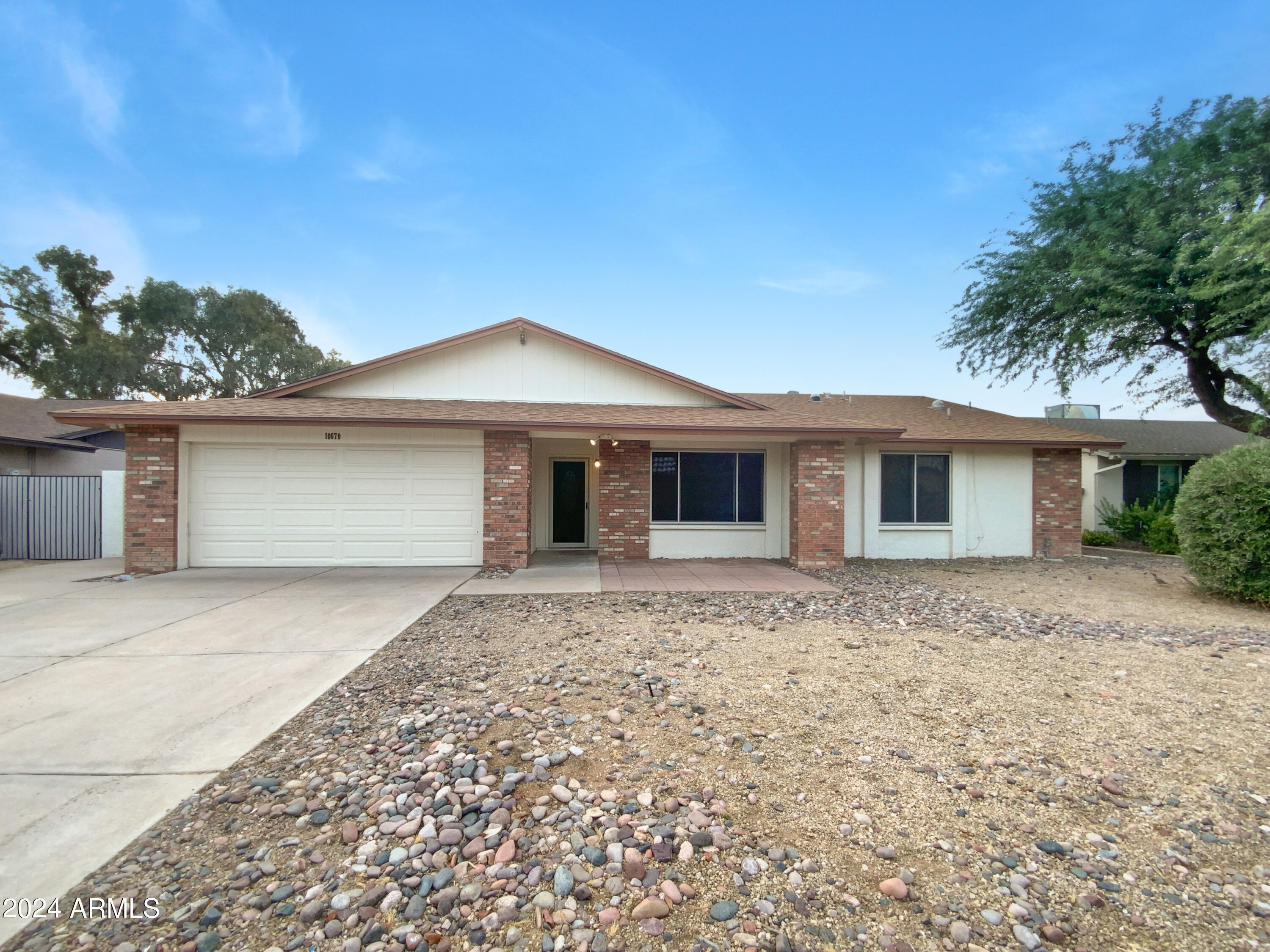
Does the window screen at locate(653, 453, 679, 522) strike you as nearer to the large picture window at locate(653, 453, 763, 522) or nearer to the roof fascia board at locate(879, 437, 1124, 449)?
the large picture window at locate(653, 453, 763, 522)

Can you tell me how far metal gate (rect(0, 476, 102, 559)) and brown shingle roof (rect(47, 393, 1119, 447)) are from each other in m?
3.60

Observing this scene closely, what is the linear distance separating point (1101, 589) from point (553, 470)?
9724mm

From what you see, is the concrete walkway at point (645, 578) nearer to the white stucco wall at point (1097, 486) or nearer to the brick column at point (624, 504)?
the brick column at point (624, 504)

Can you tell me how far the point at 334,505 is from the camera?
9.25 metres

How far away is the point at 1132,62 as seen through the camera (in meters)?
11.1

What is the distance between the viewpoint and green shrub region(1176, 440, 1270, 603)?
6418mm

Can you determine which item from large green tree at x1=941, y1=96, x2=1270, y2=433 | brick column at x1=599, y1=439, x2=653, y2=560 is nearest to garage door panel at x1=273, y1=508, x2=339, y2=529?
brick column at x1=599, y1=439, x2=653, y2=560

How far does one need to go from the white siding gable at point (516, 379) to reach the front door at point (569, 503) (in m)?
1.79

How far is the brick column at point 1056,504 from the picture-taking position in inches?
437

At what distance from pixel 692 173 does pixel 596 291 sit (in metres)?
4.08

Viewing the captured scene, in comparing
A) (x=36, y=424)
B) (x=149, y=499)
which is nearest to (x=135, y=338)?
(x=36, y=424)

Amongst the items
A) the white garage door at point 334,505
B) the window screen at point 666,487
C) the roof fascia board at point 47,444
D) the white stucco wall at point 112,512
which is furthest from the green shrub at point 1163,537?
the roof fascia board at point 47,444

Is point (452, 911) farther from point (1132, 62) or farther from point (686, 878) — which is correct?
point (1132, 62)

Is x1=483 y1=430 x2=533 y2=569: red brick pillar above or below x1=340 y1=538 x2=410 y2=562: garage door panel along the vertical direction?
above
